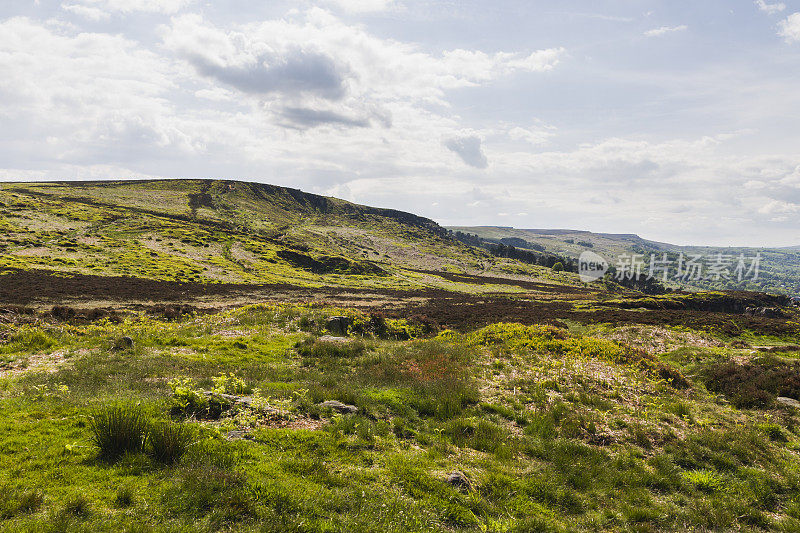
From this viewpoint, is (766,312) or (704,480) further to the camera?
(766,312)

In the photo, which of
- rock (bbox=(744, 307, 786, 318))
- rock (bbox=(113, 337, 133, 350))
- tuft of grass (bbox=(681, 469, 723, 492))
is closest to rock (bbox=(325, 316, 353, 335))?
rock (bbox=(113, 337, 133, 350))

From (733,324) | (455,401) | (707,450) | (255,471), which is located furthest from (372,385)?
(733,324)

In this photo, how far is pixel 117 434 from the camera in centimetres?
765

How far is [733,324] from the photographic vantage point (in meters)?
37.2

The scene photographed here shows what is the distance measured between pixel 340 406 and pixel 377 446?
2796mm

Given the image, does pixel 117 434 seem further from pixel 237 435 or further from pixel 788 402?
pixel 788 402

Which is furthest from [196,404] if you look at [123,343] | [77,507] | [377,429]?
[123,343]

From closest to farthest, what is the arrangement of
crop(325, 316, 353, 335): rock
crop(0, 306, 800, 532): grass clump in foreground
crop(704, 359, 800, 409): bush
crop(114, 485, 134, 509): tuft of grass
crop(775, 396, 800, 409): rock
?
crop(114, 485, 134, 509): tuft of grass < crop(0, 306, 800, 532): grass clump in foreground < crop(775, 396, 800, 409): rock < crop(704, 359, 800, 409): bush < crop(325, 316, 353, 335): rock

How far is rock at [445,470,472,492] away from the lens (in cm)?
858

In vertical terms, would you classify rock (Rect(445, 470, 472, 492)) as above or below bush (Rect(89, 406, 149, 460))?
below

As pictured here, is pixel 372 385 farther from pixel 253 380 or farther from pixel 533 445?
pixel 533 445

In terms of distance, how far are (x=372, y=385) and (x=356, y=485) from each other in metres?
7.77

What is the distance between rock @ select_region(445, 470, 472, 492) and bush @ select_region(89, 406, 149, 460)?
24.6 ft

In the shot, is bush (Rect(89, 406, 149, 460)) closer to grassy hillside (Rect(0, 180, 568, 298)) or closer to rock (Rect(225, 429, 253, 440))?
rock (Rect(225, 429, 253, 440))
